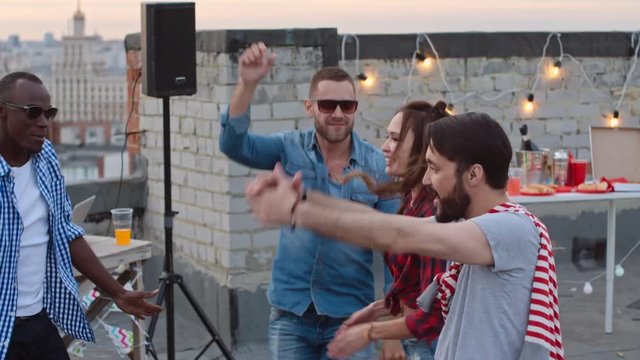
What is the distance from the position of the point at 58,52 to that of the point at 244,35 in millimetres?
84930

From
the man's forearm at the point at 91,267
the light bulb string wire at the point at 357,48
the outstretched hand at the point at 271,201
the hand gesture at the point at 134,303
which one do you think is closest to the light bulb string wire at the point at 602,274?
the light bulb string wire at the point at 357,48

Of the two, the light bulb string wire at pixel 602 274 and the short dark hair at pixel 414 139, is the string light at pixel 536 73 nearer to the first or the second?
the light bulb string wire at pixel 602 274

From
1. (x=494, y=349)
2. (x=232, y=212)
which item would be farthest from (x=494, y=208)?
(x=232, y=212)

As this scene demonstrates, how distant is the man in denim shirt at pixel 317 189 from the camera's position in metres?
4.24

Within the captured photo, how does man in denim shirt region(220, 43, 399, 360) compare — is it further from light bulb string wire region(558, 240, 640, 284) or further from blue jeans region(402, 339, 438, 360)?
light bulb string wire region(558, 240, 640, 284)

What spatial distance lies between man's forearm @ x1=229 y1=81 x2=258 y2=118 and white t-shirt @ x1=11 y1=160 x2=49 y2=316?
32.4 inches

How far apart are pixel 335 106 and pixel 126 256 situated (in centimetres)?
188

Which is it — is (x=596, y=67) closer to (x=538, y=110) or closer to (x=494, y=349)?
(x=538, y=110)

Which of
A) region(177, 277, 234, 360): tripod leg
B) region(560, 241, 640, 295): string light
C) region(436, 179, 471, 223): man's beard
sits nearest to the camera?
region(436, 179, 471, 223): man's beard

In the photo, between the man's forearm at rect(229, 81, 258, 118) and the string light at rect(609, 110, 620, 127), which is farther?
the string light at rect(609, 110, 620, 127)

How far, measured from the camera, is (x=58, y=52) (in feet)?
293

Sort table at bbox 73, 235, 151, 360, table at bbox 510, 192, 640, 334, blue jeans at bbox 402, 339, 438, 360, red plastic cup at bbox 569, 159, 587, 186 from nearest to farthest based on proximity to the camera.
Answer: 1. blue jeans at bbox 402, 339, 438, 360
2. table at bbox 73, 235, 151, 360
3. table at bbox 510, 192, 640, 334
4. red plastic cup at bbox 569, 159, 587, 186

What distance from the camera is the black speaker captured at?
6445 mm

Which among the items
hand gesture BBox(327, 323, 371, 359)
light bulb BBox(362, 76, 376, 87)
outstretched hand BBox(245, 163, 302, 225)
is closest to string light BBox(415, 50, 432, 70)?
light bulb BBox(362, 76, 376, 87)
